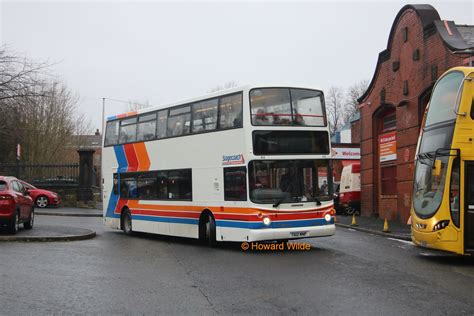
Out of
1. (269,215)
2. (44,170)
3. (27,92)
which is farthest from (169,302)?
(44,170)

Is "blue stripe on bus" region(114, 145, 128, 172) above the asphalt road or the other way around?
above

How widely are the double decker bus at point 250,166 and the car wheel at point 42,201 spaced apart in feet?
51.5

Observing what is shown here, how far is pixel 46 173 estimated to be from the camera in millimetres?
33656

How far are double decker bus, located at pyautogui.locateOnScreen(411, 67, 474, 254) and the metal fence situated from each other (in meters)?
24.4

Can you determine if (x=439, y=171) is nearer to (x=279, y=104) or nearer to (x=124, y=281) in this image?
(x=279, y=104)

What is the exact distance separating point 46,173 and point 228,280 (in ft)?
87.1

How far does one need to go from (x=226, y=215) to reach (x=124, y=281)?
15.8 ft

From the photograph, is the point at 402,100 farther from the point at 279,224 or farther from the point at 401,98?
the point at 279,224

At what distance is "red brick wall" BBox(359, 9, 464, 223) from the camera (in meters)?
22.9

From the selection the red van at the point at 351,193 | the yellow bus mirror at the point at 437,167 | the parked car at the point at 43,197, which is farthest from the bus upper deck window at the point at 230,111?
the red van at the point at 351,193

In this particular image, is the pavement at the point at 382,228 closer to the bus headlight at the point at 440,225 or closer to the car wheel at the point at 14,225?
the bus headlight at the point at 440,225

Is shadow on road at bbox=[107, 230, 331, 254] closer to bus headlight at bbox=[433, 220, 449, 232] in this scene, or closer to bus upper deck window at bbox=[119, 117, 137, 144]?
bus headlight at bbox=[433, 220, 449, 232]

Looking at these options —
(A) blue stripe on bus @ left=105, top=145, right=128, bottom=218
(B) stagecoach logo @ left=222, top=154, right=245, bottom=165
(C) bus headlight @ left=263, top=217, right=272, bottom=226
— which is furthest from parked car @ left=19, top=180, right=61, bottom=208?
(C) bus headlight @ left=263, top=217, right=272, bottom=226

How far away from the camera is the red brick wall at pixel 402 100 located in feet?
75.2
